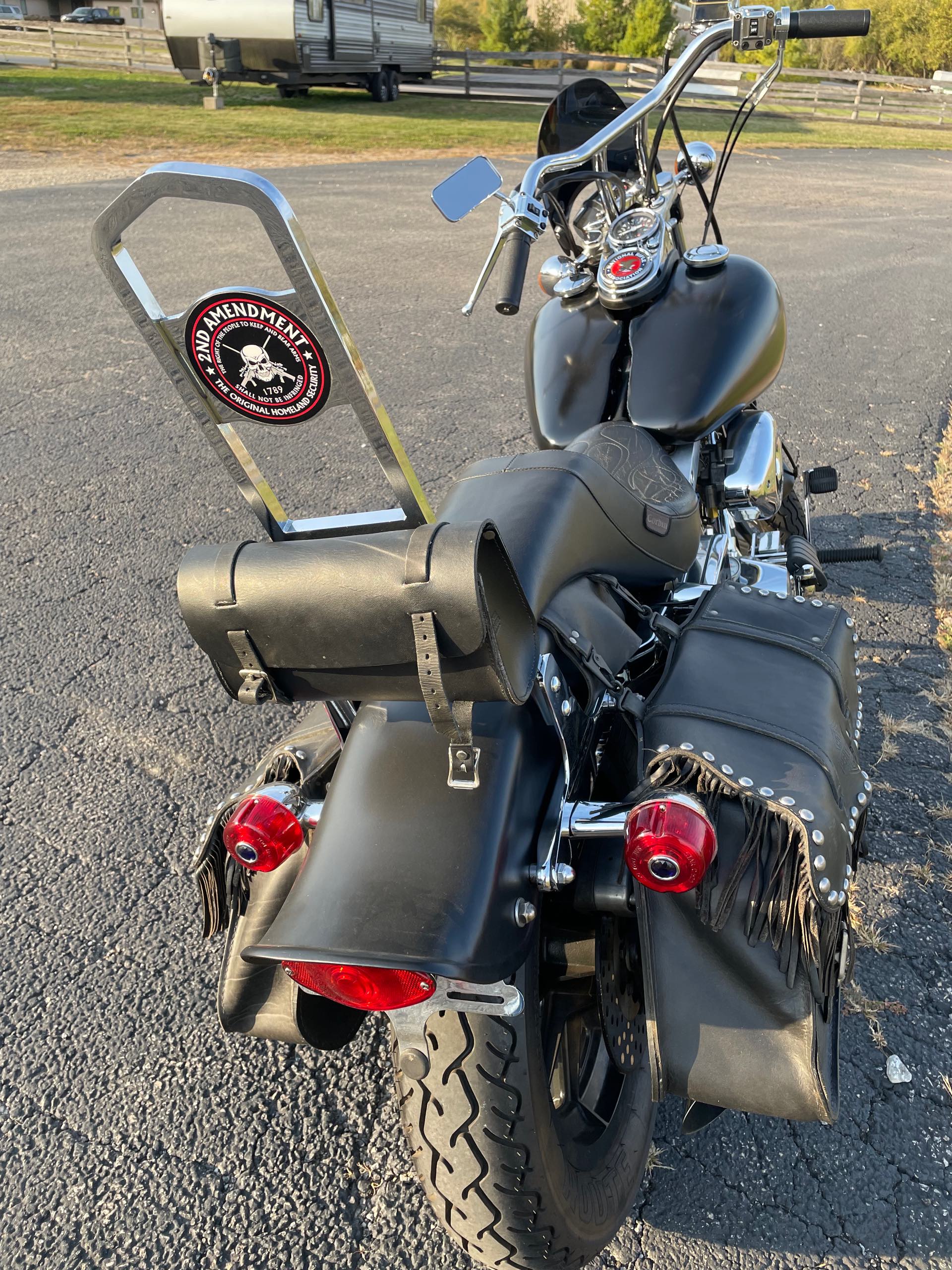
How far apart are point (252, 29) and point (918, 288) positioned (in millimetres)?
13947

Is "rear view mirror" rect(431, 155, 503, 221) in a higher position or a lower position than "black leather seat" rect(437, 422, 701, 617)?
higher

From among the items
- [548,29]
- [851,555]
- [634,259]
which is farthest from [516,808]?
[548,29]

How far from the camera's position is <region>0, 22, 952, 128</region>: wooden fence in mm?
23422

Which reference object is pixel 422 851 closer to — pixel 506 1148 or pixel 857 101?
pixel 506 1148

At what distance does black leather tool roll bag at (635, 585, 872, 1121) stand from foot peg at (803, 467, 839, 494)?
225 centimetres

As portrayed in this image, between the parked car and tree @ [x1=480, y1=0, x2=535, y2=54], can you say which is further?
the parked car

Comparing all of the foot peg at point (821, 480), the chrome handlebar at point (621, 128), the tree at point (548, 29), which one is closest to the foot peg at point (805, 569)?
the foot peg at point (821, 480)

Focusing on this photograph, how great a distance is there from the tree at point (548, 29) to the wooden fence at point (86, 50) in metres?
18.5

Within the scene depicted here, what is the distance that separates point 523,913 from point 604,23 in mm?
45537

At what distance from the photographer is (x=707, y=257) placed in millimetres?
2787

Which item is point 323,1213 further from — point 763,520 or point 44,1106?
point 763,520

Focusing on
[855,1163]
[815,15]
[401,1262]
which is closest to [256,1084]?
[401,1262]

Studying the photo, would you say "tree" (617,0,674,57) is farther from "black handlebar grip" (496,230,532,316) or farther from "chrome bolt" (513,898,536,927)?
"chrome bolt" (513,898,536,927)

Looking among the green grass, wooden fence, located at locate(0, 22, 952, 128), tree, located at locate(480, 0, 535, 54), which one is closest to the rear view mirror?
the green grass
